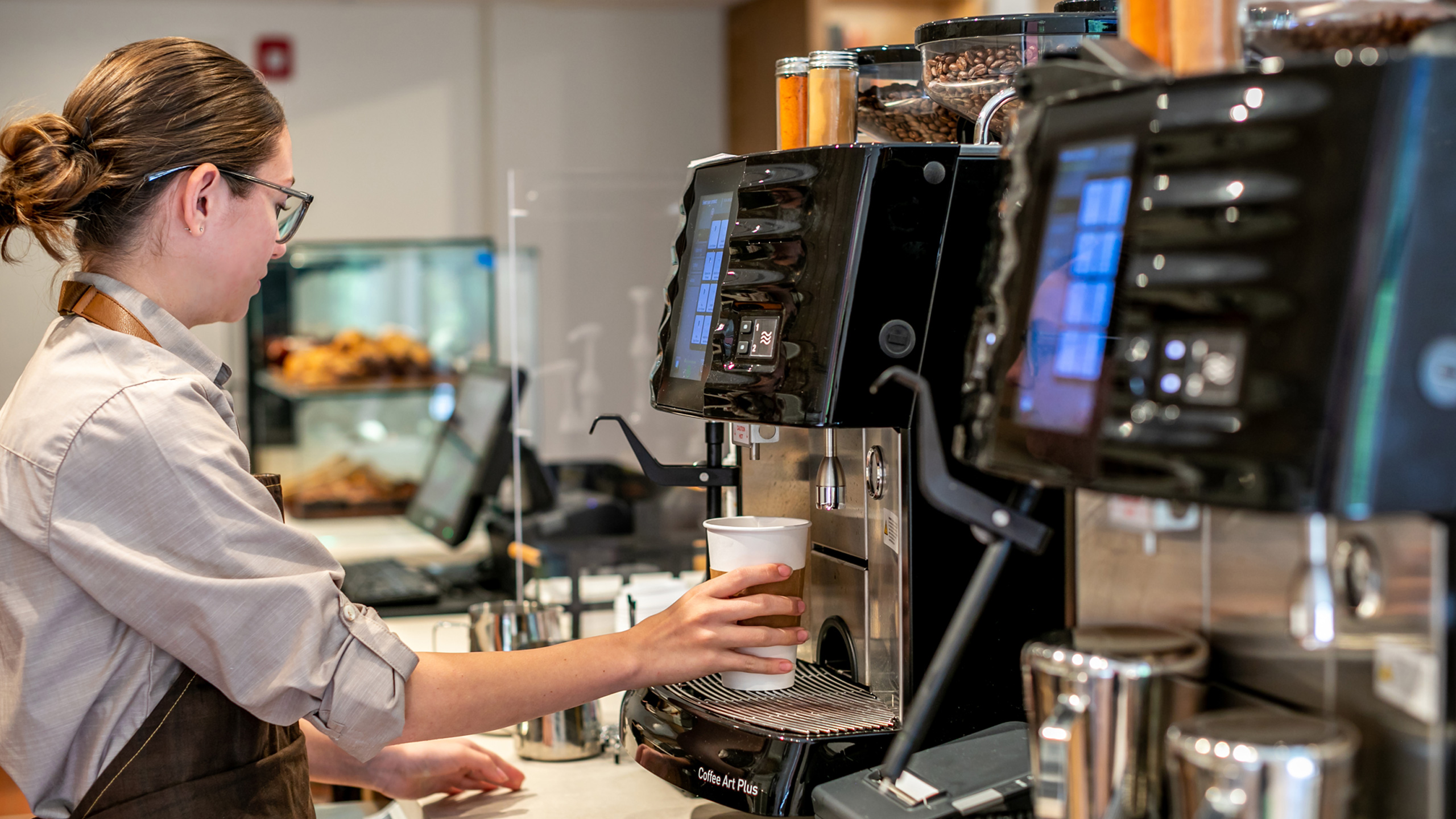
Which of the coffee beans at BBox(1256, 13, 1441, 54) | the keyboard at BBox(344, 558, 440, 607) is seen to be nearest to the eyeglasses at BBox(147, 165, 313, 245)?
the coffee beans at BBox(1256, 13, 1441, 54)

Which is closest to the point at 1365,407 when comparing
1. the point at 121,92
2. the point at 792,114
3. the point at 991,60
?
the point at 991,60

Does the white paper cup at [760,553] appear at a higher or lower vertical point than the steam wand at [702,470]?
lower

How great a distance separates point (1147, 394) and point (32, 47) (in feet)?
12.3

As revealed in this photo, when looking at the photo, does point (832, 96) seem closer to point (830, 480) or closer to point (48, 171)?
point (830, 480)

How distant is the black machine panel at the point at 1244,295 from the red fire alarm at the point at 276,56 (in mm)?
3481

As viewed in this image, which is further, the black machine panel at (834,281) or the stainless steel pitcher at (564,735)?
the stainless steel pitcher at (564,735)

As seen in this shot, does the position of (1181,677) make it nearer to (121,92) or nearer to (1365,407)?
(1365,407)

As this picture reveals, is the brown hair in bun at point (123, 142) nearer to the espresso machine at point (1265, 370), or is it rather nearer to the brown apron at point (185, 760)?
the brown apron at point (185, 760)

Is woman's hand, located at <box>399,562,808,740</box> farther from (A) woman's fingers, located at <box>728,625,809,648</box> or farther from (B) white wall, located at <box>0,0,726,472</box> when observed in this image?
(B) white wall, located at <box>0,0,726,472</box>

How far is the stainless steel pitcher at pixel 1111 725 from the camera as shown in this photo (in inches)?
27.5

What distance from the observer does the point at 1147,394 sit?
66cm

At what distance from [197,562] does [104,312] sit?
243mm

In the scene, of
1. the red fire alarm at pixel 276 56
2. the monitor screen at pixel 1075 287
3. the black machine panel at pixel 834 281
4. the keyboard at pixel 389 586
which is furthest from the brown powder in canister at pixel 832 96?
the red fire alarm at pixel 276 56

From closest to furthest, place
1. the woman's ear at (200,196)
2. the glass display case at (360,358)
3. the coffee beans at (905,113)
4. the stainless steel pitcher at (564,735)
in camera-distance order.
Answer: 1. the woman's ear at (200,196)
2. the coffee beans at (905,113)
3. the stainless steel pitcher at (564,735)
4. the glass display case at (360,358)
